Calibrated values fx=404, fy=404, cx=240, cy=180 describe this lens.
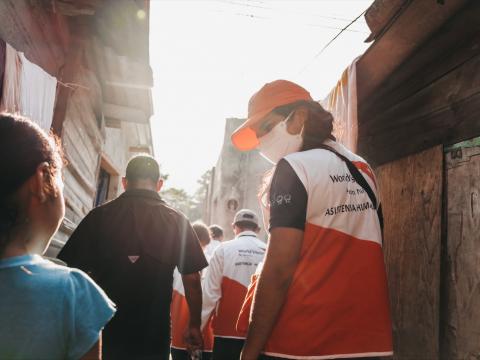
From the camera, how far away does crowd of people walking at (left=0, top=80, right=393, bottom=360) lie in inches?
42.7

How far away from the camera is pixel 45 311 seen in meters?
1.06

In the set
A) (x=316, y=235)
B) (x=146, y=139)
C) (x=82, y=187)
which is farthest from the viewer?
(x=146, y=139)

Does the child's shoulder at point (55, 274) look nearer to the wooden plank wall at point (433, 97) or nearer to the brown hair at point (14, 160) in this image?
the brown hair at point (14, 160)

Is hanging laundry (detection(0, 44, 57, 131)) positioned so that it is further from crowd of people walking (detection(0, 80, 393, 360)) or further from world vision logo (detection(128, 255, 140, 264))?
world vision logo (detection(128, 255, 140, 264))

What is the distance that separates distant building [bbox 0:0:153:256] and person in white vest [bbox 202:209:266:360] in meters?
1.90

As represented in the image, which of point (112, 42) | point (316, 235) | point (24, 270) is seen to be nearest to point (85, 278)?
point (24, 270)

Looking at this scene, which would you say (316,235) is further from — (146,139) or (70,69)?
(146,139)

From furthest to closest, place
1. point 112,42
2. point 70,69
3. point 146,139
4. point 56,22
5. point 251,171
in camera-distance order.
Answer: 1. point 251,171
2. point 146,139
3. point 112,42
4. point 70,69
5. point 56,22

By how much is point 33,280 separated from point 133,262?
1710 mm

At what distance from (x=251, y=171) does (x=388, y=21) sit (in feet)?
49.1

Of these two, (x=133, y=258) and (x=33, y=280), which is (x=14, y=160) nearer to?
(x=33, y=280)

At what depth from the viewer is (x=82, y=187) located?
6332mm

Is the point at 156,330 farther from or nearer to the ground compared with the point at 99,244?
nearer to the ground

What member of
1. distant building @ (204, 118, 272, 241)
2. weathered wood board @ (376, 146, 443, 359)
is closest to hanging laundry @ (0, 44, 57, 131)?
weathered wood board @ (376, 146, 443, 359)
